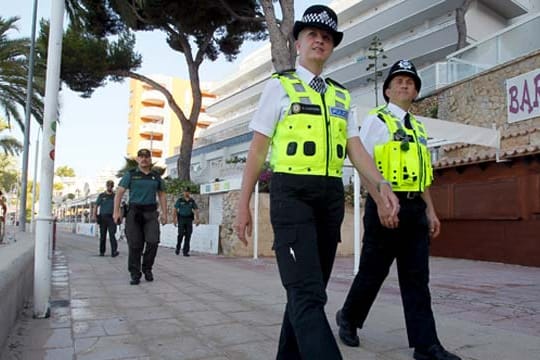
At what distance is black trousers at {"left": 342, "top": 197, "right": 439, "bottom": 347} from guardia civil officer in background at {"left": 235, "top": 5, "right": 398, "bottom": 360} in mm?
652

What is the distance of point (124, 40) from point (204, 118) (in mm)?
51756

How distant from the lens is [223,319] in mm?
4441

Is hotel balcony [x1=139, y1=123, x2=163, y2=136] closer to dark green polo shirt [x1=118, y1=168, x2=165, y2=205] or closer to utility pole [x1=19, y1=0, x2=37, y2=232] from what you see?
utility pole [x1=19, y1=0, x2=37, y2=232]

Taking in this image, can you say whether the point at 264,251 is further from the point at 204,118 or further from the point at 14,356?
the point at 204,118

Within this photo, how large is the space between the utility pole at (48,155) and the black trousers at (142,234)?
2.25 metres

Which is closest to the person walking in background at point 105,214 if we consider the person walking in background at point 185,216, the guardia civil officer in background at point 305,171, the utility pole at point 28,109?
the person walking in background at point 185,216

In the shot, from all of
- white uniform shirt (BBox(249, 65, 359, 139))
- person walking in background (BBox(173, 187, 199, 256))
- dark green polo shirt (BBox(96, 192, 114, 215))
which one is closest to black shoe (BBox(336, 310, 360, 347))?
white uniform shirt (BBox(249, 65, 359, 139))

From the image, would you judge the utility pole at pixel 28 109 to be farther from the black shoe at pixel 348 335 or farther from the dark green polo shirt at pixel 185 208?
the black shoe at pixel 348 335

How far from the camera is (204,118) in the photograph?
73.7m

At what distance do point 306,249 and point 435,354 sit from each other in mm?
1241

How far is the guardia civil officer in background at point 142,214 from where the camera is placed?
695 centimetres

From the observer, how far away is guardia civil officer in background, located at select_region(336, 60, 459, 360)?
3.10m

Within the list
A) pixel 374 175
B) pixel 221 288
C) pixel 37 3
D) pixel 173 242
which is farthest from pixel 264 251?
pixel 37 3

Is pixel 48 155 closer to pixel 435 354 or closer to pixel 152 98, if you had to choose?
pixel 435 354
